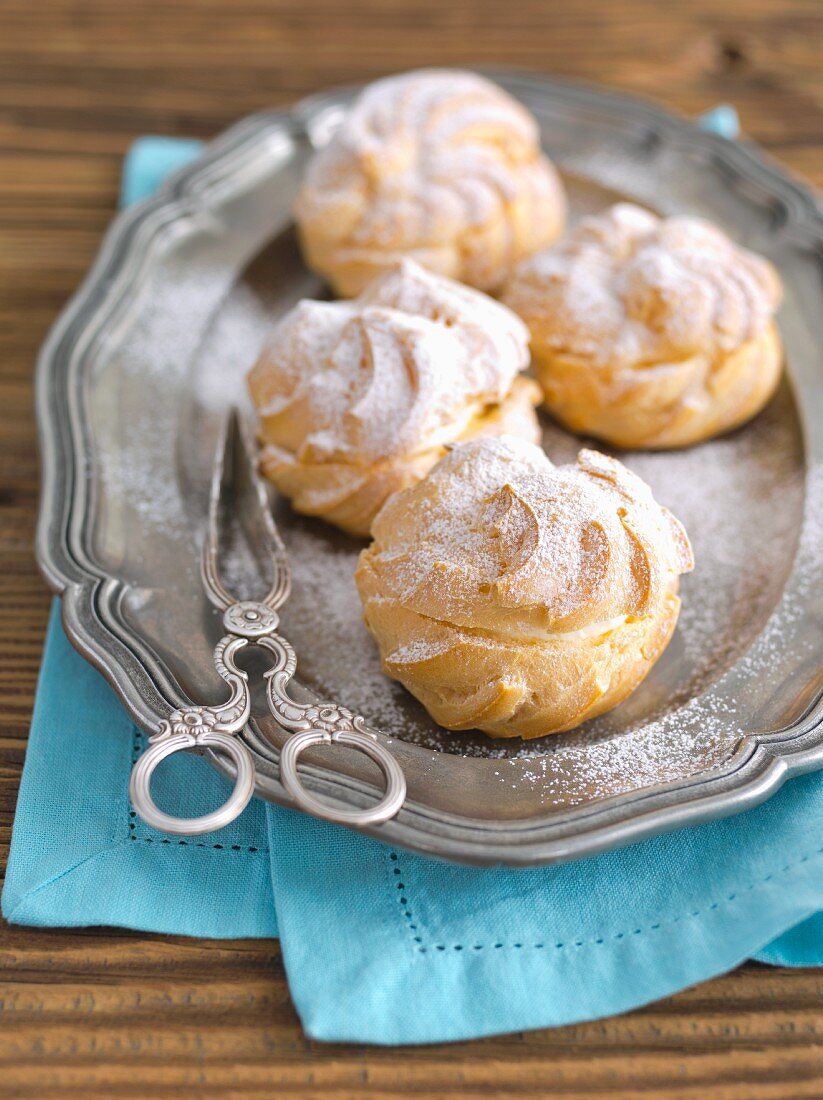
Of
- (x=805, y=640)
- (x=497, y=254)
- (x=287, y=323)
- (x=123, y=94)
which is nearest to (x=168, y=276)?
(x=287, y=323)

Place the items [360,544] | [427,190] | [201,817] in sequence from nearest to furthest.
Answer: [201,817], [360,544], [427,190]

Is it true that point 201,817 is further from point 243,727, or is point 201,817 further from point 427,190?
point 427,190

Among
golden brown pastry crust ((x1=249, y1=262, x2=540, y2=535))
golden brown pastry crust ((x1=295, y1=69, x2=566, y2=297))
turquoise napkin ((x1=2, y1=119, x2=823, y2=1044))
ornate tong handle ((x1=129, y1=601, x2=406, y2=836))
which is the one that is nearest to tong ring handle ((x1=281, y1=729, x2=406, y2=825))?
ornate tong handle ((x1=129, y1=601, x2=406, y2=836))

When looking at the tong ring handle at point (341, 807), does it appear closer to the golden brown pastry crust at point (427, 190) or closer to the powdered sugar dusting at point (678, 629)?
the powdered sugar dusting at point (678, 629)

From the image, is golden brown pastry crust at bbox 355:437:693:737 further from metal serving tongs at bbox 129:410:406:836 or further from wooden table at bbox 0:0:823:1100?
wooden table at bbox 0:0:823:1100

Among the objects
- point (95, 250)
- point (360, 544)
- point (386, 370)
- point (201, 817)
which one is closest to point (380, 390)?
point (386, 370)

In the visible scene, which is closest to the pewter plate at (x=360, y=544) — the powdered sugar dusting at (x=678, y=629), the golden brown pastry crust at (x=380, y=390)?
the powdered sugar dusting at (x=678, y=629)
